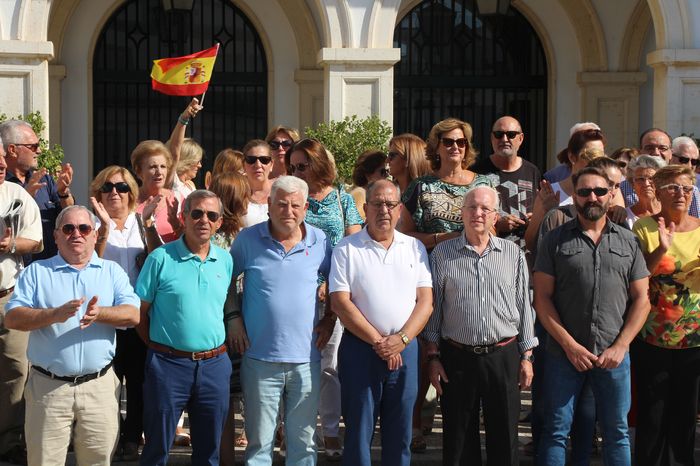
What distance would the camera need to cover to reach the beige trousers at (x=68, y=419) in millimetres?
6098

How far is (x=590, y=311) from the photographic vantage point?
659cm

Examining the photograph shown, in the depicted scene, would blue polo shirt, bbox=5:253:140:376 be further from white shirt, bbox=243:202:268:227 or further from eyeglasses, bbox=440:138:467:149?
eyeglasses, bbox=440:138:467:149

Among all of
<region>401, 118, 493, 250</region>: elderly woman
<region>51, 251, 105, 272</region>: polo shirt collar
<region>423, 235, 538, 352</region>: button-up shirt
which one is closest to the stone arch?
<region>401, 118, 493, 250</region>: elderly woman

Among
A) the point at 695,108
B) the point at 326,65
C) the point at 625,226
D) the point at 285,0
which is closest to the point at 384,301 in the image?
the point at 625,226

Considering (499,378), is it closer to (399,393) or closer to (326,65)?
(399,393)

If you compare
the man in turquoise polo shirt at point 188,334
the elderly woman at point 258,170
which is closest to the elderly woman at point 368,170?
the elderly woman at point 258,170

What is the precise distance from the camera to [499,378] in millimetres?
6566

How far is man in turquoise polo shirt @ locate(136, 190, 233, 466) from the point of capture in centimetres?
635

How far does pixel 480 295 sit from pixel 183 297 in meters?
1.66

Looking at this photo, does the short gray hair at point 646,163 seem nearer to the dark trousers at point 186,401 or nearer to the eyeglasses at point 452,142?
the eyeglasses at point 452,142

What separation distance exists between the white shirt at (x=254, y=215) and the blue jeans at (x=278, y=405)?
1.08 m

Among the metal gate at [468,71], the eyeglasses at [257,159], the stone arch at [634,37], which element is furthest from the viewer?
the metal gate at [468,71]

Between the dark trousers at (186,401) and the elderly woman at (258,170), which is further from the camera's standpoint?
the elderly woman at (258,170)

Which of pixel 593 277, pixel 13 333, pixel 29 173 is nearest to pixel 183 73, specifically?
pixel 29 173
